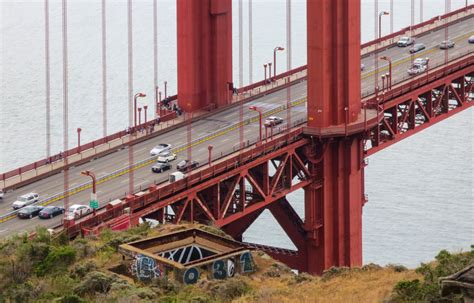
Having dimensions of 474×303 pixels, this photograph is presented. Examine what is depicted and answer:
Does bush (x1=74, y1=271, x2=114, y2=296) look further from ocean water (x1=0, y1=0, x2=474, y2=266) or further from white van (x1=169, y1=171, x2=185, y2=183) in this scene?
ocean water (x1=0, y1=0, x2=474, y2=266)

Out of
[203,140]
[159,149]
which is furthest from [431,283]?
[203,140]

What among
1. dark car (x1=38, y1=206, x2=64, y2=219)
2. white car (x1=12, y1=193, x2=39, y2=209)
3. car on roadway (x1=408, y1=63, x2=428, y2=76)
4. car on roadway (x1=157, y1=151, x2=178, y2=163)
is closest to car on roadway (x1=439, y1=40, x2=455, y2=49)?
car on roadway (x1=408, y1=63, x2=428, y2=76)

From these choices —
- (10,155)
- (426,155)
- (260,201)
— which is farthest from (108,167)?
(426,155)

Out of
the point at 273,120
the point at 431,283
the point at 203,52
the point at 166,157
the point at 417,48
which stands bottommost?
the point at 166,157

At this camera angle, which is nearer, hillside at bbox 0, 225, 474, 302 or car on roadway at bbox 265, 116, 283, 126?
hillside at bbox 0, 225, 474, 302

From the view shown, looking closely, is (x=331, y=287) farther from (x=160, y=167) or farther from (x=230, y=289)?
(x=160, y=167)

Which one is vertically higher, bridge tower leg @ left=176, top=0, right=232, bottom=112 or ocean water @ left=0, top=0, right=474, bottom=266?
bridge tower leg @ left=176, top=0, right=232, bottom=112

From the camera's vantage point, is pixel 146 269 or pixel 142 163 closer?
pixel 146 269
